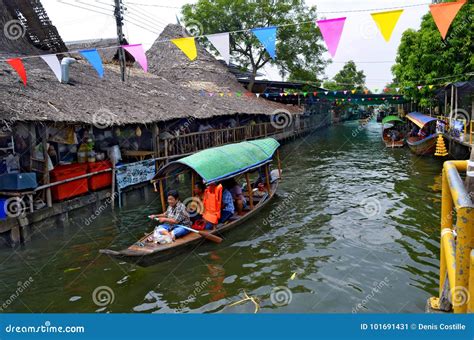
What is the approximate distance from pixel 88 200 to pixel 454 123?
1773cm

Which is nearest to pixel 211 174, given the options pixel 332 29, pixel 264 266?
pixel 264 266

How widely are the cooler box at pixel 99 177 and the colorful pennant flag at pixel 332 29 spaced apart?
768 centimetres

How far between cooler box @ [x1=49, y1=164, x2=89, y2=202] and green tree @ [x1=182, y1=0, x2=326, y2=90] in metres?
23.1

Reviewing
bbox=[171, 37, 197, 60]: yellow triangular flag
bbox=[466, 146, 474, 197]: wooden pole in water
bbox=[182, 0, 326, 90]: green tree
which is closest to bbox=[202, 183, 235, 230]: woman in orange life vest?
bbox=[171, 37, 197, 60]: yellow triangular flag

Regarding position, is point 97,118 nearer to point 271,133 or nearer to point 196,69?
point 196,69

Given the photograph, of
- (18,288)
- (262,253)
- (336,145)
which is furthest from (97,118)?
(336,145)

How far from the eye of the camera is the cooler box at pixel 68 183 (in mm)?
10320

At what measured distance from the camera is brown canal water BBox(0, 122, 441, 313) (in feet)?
22.2

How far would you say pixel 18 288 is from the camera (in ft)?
24.1

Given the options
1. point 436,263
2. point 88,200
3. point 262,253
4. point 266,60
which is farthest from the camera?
point 266,60

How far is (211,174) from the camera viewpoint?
29.5 feet

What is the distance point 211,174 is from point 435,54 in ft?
56.1

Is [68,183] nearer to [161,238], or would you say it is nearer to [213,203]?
[161,238]

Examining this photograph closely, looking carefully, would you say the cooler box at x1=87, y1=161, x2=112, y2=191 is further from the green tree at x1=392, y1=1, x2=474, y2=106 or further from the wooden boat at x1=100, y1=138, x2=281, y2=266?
the green tree at x1=392, y1=1, x2=474, y2=106
